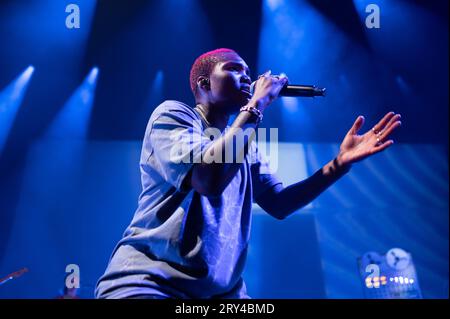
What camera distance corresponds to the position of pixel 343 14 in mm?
4398

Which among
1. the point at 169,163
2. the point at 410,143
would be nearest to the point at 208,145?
the point at 169,163

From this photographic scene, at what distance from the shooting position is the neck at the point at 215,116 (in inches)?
60.6

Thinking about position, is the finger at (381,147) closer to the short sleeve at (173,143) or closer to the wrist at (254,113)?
the wrist at (254,113)

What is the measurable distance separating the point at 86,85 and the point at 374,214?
333 cm

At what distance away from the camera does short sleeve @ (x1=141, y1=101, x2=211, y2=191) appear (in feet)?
3.96

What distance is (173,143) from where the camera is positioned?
1258 millimetres

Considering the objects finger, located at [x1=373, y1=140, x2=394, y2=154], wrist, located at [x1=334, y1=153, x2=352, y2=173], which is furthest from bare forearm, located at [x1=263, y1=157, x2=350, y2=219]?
finger, located at [x1=373, y1=140, x2=394, y2=154]

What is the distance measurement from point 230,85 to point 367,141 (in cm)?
49

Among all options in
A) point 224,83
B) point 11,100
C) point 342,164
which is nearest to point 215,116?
point 224,83

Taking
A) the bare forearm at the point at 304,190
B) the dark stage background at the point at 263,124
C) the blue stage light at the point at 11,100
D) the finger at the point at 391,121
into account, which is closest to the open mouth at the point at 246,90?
the bare forearm at the point at 304,190

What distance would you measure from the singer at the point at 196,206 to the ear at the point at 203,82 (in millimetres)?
74

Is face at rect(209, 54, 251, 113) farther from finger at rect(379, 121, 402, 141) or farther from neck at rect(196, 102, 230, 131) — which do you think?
finger at rect(379, 121, 402, 141)

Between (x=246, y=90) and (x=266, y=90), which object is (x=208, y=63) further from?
(x=266, y=90)

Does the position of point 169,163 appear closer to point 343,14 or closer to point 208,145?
point 208,145
